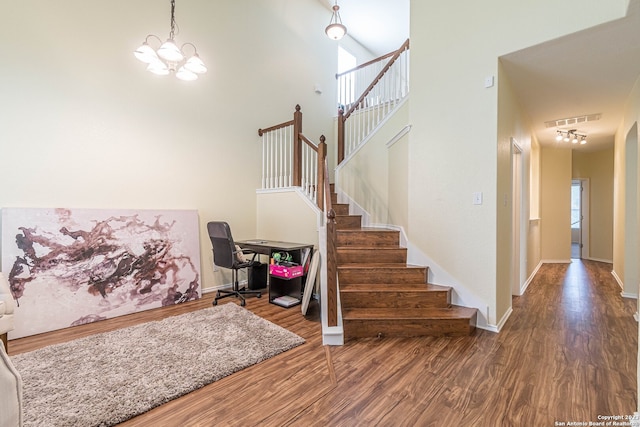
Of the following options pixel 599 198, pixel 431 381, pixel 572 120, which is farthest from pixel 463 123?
pixel 599 198

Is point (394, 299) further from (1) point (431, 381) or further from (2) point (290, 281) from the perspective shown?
(2) point (290, 281)

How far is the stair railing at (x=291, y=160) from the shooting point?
4465mm

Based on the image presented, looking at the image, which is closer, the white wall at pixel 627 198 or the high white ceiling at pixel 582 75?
the high white ceiling at pixel 582 75

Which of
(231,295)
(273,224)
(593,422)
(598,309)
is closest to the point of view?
(593,422)

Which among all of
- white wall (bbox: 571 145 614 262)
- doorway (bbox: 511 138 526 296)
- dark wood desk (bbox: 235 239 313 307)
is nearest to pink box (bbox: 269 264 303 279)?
dark wood desk (bbox: 235 239 313 307)

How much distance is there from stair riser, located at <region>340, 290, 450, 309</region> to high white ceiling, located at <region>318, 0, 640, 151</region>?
8.24ft

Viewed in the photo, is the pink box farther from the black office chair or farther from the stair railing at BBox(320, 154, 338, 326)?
the stair railing at BBox(320, 154, 338, 326)

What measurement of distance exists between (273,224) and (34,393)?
129 inches

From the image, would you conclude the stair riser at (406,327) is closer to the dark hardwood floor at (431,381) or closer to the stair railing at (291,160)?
the dark hardwood floor at (431,381)

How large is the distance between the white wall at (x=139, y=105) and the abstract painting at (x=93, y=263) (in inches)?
6.9

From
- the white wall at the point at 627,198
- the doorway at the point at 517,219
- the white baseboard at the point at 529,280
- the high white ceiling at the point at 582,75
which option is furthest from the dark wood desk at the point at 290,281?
the white wall at the point at 627,198

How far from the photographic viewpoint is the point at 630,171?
415 cm

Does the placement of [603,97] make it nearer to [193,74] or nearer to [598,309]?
[598,309]

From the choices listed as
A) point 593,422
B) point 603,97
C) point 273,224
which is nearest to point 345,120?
point 273,224
